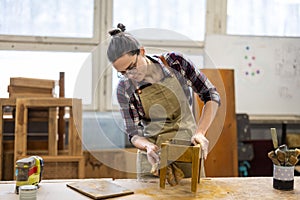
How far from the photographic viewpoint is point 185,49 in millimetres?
3656

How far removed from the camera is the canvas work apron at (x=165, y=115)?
1.74m

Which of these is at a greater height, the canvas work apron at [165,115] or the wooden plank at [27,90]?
the wooden plank at [27,90]

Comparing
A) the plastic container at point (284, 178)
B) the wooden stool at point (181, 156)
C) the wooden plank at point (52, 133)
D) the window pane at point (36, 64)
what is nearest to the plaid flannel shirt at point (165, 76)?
the wooden stool at point (181, 156)

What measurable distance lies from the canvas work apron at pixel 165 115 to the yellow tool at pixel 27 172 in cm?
51

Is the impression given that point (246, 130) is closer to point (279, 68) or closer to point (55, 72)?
point (279, 68)

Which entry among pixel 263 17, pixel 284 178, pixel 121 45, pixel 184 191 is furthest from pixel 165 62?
pixel 263 17

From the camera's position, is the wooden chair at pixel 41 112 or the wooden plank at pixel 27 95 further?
the wooden plank at pixel 27 95

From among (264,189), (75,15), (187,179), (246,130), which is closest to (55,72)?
(75,15)

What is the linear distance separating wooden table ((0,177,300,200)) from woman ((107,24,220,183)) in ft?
0.42

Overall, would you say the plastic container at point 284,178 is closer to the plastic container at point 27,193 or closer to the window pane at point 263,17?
the plastic container at point 27,193

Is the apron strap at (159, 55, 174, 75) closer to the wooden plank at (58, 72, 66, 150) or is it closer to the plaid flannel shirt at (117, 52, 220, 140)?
the plaid flannel shirt at (117, 52, 220, 140)

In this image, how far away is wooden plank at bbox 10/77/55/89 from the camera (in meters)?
3.01

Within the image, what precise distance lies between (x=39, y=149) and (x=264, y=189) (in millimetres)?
2005

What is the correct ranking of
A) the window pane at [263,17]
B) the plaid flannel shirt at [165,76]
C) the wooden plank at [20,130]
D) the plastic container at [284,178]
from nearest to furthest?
1. the plastic container at [284,178]
2. the plaid flannel shirt at [165,76]
3. the wooden plank at [20,130]
4. the window pane at [263,17]
